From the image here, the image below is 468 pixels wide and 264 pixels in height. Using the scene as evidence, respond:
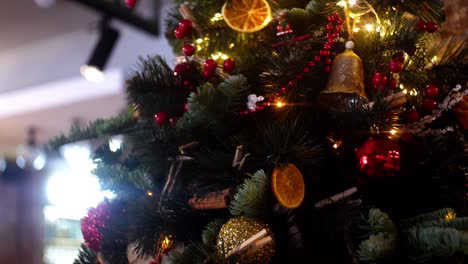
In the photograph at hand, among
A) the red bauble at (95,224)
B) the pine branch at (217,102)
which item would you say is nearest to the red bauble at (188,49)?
the pine branch at (217,102)

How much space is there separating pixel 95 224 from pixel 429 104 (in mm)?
446

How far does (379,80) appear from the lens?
22.0 inches

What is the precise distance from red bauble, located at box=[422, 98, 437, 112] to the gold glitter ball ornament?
0.26 metres

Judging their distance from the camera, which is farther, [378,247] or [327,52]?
[327,52]

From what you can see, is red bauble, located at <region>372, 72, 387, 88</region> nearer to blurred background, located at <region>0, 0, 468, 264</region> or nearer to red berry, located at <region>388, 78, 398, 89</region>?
red berry, located at <region>388, 78, 398, 89</region>

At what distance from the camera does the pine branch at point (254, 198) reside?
473 millimetres

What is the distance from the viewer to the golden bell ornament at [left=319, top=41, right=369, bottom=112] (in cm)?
56

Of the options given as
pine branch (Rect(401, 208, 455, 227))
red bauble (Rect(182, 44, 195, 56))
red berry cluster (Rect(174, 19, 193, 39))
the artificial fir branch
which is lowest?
the artificial fir branch

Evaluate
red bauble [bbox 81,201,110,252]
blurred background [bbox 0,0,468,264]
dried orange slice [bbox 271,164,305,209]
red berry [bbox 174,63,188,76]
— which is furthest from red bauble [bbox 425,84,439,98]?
blurred background [bbox 0,0,468,264]

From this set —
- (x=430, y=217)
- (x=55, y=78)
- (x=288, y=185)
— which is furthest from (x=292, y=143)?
(x=55, y=78)

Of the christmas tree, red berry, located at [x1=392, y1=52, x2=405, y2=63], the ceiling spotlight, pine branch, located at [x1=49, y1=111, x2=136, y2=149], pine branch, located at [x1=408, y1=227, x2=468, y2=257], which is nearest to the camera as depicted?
pine branch, located at [x1=408, y1=227, x2=468, y2=257]

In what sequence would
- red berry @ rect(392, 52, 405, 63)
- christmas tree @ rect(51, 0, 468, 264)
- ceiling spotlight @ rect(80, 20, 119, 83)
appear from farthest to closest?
ceiling spotlight @ rect(80, 20, 119, 83) → red berry @ rect(392, 52, 405, 63) → christmas tree @ rect(51, 0, 468, 264)

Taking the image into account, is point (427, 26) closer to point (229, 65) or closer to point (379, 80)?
point (379, 80)

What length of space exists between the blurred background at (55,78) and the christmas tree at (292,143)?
1.49 m
